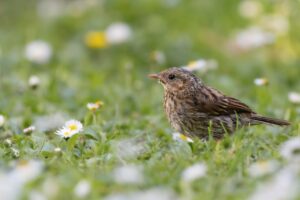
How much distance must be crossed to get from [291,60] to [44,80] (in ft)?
12.1

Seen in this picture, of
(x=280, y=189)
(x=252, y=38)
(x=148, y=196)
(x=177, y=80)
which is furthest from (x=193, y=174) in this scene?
(x=252, y=38)

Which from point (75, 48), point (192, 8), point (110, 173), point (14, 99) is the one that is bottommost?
point (110, 173)

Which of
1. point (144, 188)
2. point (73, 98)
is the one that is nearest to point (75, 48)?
point (73, 98)

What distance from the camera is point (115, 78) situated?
10.6 metres

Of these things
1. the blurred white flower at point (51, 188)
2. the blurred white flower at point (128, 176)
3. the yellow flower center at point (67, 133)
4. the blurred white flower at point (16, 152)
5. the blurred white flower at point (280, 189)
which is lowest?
the blurred white flower at point (280, 189)

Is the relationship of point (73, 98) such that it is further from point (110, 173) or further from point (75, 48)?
point (110, 173)

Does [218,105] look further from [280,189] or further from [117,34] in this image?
[117,34]

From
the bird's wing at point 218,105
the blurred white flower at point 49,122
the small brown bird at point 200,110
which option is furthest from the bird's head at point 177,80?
the blurred white flower at point 49,122

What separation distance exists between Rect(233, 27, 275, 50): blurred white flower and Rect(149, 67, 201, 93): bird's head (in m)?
3.93

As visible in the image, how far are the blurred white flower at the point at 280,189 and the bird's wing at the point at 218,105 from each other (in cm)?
230

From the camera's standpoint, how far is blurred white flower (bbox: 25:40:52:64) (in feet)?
33.4

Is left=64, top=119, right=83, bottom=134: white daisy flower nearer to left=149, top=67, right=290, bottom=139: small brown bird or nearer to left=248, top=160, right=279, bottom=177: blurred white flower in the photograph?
left=149, top=67, right=290, bottom=139: small brown bird

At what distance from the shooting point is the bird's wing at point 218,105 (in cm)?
677

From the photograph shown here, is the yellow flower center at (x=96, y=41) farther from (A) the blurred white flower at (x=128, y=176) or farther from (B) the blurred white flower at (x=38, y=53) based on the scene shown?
(A) the blurred white flower at (x=128, y=176)
